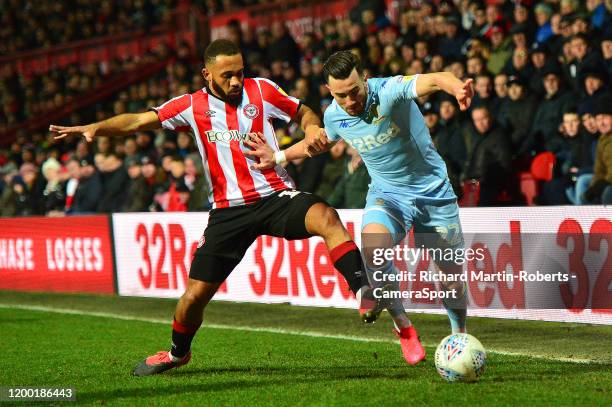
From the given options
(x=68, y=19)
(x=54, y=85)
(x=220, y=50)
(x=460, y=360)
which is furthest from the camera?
(x=68, y=19)

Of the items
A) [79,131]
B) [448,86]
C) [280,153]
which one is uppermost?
[448,86]

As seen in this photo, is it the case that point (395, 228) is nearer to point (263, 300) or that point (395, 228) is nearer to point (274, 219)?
point (274, 219)

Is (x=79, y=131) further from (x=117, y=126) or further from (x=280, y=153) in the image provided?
(x=280, y=153)

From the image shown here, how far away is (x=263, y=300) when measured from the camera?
12953 millimetres

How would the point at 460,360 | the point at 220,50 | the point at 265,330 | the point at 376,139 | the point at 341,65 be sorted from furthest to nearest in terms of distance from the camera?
the point at 265,330 < the point at 376,139 < the point at 220,50 < the point at 341,65 < the point at 460,360

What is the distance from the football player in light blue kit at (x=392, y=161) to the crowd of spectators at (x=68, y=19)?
17619mm

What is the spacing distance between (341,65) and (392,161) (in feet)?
3.01

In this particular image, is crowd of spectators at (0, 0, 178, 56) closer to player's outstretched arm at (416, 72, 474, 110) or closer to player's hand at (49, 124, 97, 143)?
player's hand at (49, 124, 97, 143)

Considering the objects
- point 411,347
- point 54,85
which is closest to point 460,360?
point 411,347

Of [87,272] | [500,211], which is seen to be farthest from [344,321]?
[87,272]

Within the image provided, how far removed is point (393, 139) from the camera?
738cm

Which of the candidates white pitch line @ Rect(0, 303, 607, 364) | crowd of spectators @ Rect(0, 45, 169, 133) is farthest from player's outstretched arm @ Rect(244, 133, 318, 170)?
crowd of spectators @ Rect(0, 45, 169, 133)

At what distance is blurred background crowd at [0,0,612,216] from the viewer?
12.3m

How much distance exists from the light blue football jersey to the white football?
1289 mm
